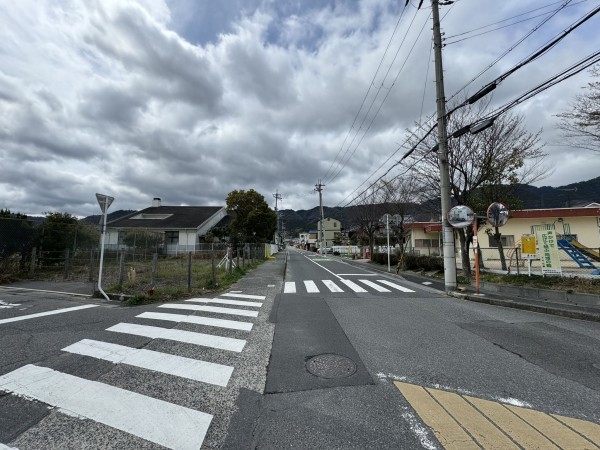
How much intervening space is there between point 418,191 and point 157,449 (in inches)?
620

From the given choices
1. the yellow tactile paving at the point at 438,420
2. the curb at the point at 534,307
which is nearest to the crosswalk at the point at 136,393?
the yellow tactile paving at the point at 438,420

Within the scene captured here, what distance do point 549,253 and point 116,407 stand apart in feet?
39.5

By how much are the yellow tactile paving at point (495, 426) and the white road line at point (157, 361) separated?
91.3 inches

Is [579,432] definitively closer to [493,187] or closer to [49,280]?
[493,187]

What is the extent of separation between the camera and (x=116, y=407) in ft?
10.2

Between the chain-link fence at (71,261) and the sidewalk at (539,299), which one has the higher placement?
the chain-link fence at (71,261)

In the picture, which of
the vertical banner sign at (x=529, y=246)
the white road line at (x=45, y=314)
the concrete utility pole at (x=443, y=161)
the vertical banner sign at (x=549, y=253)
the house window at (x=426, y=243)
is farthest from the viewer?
the house window at (x=426, y=243)

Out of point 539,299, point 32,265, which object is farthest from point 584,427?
point 32,265

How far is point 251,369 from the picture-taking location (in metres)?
4.10

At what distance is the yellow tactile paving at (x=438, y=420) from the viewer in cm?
252

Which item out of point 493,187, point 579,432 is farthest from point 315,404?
point 493,187

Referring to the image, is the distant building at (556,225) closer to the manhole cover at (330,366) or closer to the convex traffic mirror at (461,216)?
the convex traffic mirror at (461,216)

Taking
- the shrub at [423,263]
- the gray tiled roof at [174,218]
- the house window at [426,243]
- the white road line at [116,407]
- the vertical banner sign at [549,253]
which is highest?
the gray tiled roof at [174,218]

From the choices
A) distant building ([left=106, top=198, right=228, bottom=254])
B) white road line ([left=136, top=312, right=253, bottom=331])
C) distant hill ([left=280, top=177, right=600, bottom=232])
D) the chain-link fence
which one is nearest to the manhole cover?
white road line ([left=136, top=312, right=253, bottom=331])
